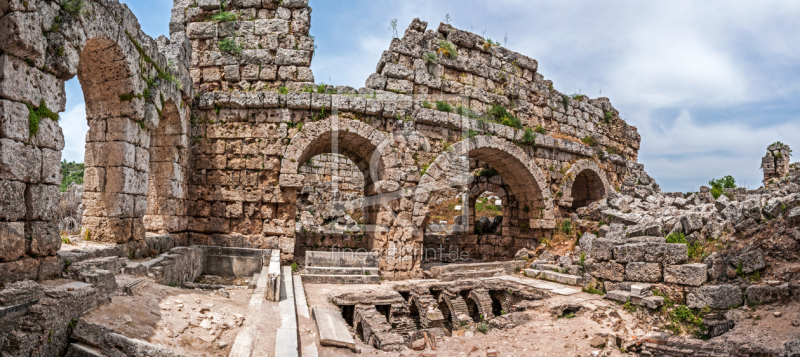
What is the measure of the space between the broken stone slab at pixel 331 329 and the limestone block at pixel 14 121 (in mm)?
3785

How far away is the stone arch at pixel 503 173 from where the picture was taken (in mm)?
10756

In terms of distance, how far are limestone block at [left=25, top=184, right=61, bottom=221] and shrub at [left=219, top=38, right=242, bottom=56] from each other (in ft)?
20.5

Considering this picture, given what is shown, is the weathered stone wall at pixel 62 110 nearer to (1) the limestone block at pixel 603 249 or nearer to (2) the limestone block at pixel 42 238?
(2) the limestone block at pixel 42 238

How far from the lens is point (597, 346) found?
243 inches

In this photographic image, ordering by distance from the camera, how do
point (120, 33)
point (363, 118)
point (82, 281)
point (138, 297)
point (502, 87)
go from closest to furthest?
point (82, 281) → point (138, 297) → point (120, 33) → point (363, 118) → point (502, 87)

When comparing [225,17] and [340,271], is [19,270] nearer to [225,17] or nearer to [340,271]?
[340,271]

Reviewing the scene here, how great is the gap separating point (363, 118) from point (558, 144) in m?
6.26

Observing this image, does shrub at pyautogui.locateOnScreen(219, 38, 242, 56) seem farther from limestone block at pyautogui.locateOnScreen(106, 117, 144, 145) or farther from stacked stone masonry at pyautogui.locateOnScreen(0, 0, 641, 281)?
limestone block at pyautogui.locateOnScreen(106, 117, 144, 145)

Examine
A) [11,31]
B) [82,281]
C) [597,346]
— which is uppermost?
[11,31]

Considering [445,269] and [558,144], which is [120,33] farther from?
[558,144]

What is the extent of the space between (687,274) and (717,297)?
598 mm

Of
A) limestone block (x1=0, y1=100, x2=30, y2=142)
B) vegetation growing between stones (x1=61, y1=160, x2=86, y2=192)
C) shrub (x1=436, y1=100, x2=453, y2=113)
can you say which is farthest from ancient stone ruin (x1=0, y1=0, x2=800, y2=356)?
vegetation growing between stones (x1=61, y1=160, x2=86, y2=192)

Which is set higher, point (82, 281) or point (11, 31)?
point (11, 31)

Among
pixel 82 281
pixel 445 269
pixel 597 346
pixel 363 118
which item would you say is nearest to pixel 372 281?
pixel 445 269
